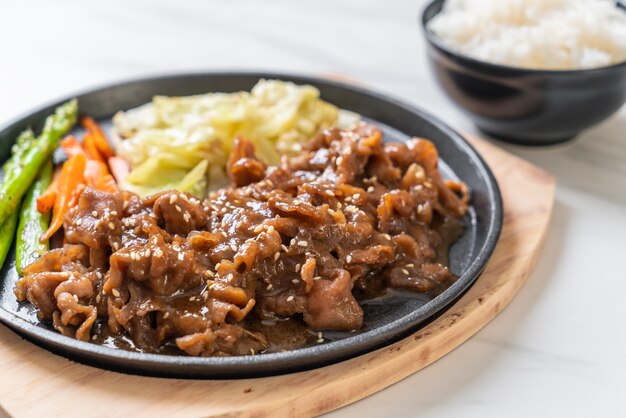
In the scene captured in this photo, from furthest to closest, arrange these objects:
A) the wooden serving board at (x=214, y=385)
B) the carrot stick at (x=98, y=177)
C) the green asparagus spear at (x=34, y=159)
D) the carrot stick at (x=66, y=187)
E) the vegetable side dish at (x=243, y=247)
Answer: the carrot stick at (x=98, y=177)
the green asparagus spear at (x=34, y=159)
the carrot stick at (x=66, y=187)
the vegetable side dish at (x=243, y=247)
the wooden serving board at (x=214, y=385)

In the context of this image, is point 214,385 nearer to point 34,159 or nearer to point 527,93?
point 34,159

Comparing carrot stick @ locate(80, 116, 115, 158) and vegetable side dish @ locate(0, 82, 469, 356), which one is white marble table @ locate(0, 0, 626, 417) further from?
carrot stick @ locate(80, 116, 115, 158)

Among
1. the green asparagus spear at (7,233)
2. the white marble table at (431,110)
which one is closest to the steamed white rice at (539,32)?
the white marble table at (431,110)

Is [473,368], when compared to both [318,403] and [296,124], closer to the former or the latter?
[318,403]

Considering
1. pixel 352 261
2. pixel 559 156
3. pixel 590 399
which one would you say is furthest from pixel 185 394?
pixel 559 156

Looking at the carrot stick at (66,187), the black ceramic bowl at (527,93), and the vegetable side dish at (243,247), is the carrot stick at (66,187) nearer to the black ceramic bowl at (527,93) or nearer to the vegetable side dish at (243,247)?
the vegetable side dish at (243,247)

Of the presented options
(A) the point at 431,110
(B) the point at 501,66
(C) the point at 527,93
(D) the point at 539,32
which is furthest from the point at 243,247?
(A) the point at 431,110
